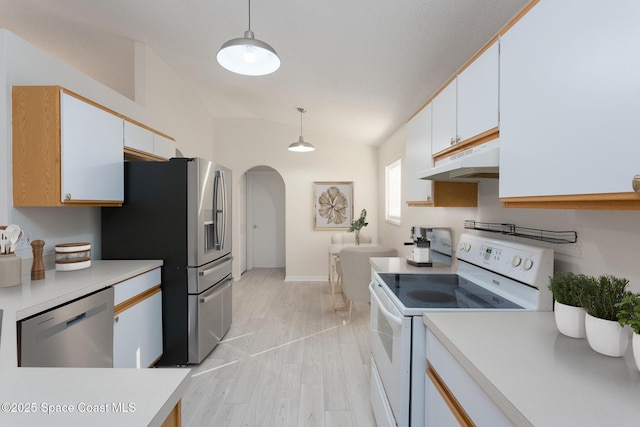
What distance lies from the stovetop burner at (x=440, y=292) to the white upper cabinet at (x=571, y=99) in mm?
515

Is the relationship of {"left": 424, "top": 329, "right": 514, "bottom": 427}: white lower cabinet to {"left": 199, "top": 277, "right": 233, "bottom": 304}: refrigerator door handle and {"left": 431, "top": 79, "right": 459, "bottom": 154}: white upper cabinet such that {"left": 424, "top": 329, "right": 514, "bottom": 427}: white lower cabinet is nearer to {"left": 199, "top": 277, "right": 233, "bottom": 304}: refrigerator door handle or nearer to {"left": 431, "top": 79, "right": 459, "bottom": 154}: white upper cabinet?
{"left": 431, "top": 79, "right": 459, "bottom": 154}: white upper cabinet

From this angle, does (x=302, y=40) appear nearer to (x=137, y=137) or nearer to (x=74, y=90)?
(x=137, y=137)

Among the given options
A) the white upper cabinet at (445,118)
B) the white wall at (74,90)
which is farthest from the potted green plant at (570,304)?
the white wall at (74,90)

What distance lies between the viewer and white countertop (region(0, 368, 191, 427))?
22.3 inches

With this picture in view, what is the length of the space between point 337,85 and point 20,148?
2.54 meters

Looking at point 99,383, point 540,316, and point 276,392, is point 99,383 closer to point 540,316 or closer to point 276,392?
point 540,316

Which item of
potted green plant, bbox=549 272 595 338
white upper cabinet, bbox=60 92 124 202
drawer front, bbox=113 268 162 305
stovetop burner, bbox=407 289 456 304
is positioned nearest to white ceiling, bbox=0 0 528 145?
white upper cabinet, bbox=60 92 124 202

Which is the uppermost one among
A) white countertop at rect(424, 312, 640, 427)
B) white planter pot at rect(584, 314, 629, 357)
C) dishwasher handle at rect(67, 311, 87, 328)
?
Answer: white planter pot at rect(584, 314, 629, 357)

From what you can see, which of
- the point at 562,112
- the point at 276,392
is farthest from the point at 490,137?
the point at 276,392

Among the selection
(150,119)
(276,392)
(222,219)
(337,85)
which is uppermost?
(337,85)

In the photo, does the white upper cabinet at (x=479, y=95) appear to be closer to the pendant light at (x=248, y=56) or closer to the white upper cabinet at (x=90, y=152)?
the pendant light at (x=248, y=56)

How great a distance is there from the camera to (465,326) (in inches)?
43.7

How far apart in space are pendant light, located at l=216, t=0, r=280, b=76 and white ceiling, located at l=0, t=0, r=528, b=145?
0.56m

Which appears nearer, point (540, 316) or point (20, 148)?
point (540, 316)
